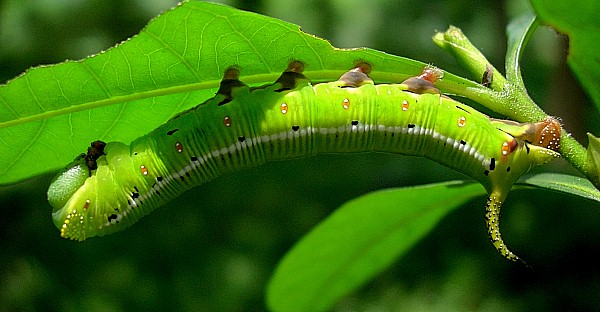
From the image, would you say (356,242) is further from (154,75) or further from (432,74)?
(154,75)

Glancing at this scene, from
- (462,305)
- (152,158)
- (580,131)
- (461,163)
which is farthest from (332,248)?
(462,305)

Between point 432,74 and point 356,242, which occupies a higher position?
point 432,74

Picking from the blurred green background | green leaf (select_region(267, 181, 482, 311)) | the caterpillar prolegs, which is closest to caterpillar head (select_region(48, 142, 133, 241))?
the caterpillar prolegs

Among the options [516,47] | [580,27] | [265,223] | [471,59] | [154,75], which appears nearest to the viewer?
[580,27]

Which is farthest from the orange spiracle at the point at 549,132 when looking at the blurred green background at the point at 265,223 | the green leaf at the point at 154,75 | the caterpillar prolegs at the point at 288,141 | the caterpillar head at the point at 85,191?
the blurred green background at the point at 265,223

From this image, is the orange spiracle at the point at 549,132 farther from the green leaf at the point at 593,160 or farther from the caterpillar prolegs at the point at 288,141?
the green leaf at the point at 593,160

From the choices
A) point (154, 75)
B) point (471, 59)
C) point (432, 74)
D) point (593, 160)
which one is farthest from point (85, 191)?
point (593, 160)
